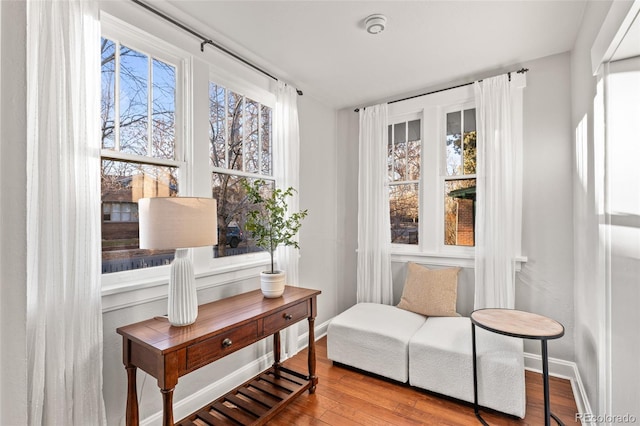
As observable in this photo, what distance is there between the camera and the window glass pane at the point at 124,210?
Answer: 5.85ft

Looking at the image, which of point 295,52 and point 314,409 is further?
point 295,52

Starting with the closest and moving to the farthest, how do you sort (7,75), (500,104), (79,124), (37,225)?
(7,75), (37,225), (79,124), (500,104)

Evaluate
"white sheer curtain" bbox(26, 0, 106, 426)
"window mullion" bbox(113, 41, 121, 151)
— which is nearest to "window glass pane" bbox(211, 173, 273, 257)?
"window mullion" bbox(113, 41, 121, 151)

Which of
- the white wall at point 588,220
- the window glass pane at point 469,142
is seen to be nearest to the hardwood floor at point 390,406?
the white wall at point 588,220

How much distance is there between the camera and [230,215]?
250 cm

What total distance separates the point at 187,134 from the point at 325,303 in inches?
92.0

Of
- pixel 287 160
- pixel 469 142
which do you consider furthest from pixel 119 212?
pixel 469 142

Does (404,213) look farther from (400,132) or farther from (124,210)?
(124,210)

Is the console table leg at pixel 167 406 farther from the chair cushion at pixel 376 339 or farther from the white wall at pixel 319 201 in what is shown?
the white wall at pixel 319 201

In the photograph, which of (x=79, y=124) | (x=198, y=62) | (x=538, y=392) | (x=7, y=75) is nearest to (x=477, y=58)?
(x=198, y=62)

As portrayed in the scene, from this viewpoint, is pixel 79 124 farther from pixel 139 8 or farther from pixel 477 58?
pixel 477 58

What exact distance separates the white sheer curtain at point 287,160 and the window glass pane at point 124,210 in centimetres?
107

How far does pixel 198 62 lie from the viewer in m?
2.21

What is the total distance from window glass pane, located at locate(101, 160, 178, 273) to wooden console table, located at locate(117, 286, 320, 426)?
390mm
